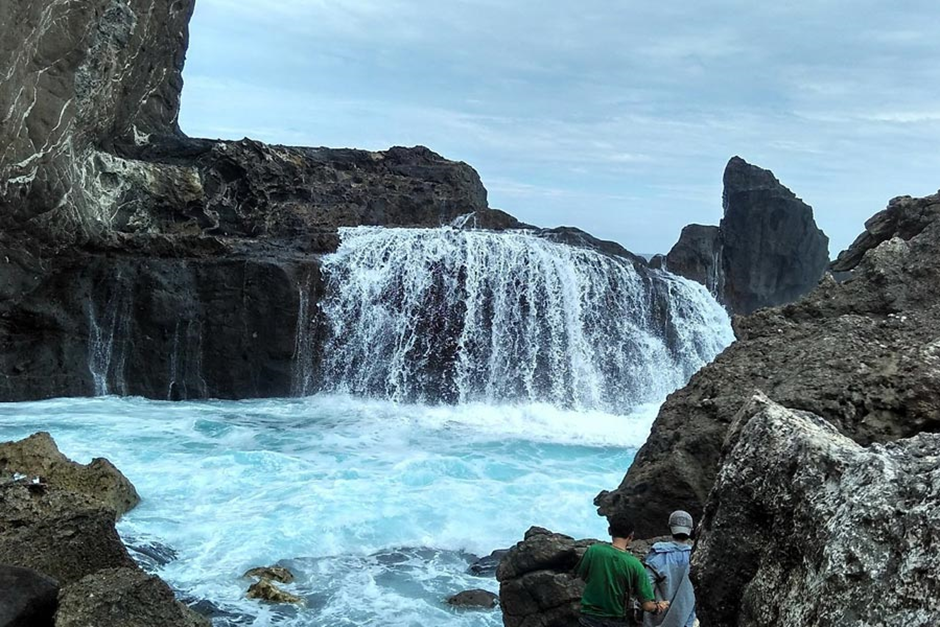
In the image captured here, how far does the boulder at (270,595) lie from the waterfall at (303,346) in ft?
29.8

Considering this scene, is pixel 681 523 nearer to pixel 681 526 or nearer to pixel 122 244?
pixel 681 526

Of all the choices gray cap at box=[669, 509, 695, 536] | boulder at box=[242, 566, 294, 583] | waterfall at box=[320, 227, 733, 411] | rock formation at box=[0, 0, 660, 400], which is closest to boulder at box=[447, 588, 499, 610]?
boulder at box=[242, 566, 294, 583]

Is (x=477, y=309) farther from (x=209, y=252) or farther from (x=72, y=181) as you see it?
(x=72, y=181)

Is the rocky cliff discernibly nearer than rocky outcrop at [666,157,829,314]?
Yes

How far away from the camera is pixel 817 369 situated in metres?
4.04

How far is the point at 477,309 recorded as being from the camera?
16.7 m

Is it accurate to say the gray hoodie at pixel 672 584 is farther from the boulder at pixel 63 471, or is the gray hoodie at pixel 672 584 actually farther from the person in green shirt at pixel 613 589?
the boulder at pixel 63 471

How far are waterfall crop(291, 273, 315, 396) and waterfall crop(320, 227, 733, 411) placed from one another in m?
0.29

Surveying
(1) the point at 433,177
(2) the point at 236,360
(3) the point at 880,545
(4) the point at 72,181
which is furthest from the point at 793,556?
(1) the point at 433,177

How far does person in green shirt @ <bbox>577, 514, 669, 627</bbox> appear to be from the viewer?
379 cm

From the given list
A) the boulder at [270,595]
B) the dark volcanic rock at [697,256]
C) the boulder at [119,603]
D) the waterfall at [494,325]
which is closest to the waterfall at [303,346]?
the waterfall at [494,325]

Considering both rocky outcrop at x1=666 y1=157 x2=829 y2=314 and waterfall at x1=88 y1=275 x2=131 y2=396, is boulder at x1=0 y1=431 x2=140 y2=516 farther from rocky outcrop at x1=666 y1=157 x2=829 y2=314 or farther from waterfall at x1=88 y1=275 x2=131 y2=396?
rocky outcrop at x1=666 y1=157 x2=829 y2=314

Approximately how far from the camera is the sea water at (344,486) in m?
7.35

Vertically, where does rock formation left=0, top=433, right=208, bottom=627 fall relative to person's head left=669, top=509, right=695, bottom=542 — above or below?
below
